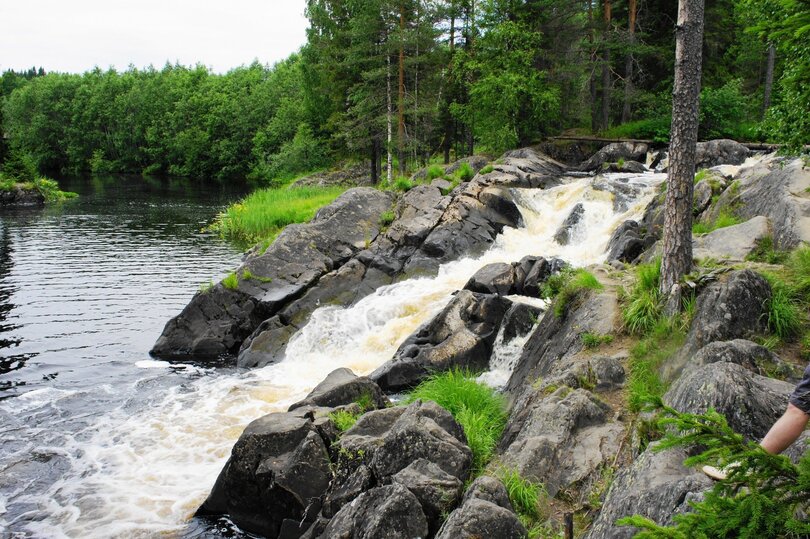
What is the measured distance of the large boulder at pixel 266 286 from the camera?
18.7 m

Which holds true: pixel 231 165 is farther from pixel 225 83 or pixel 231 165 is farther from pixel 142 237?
pixel 142 237

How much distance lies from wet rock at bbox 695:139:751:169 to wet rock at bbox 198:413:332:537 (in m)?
22.4

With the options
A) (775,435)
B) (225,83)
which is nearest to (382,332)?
(775,435)

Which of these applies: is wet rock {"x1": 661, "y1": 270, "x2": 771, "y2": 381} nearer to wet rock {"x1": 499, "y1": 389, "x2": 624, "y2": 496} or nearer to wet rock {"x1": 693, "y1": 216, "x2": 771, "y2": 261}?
wet rock {"x1": 499, "y1": 389, "x2": 624, "y2": 496}

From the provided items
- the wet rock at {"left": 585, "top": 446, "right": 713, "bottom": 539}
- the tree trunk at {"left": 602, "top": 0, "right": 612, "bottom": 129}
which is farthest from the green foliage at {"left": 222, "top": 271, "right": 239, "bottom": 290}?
the tree trunk at {"left": 602, "top": 0, "right": 612, "bottom": 129}

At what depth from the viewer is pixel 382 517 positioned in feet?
23.1

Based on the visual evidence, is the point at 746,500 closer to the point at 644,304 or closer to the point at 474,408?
the point at 644,304

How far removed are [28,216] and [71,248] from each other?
17.0m

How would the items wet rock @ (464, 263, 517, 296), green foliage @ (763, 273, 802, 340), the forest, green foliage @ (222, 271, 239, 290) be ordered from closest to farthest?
green foliage @ (763, 273, 802, 340)
wet rock @ (464, 263, 517, 296)
green foliage @ (222, 271, 239, 290)
the forest

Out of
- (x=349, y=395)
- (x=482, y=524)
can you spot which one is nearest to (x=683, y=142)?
(x=482, y=524)

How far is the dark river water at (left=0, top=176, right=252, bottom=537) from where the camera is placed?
1071cm

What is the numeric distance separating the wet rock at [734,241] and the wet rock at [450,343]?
5228 mm

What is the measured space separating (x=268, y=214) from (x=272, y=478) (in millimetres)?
27524

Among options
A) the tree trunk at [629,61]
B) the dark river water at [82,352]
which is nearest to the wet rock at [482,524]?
the dark river water at [82,352]
